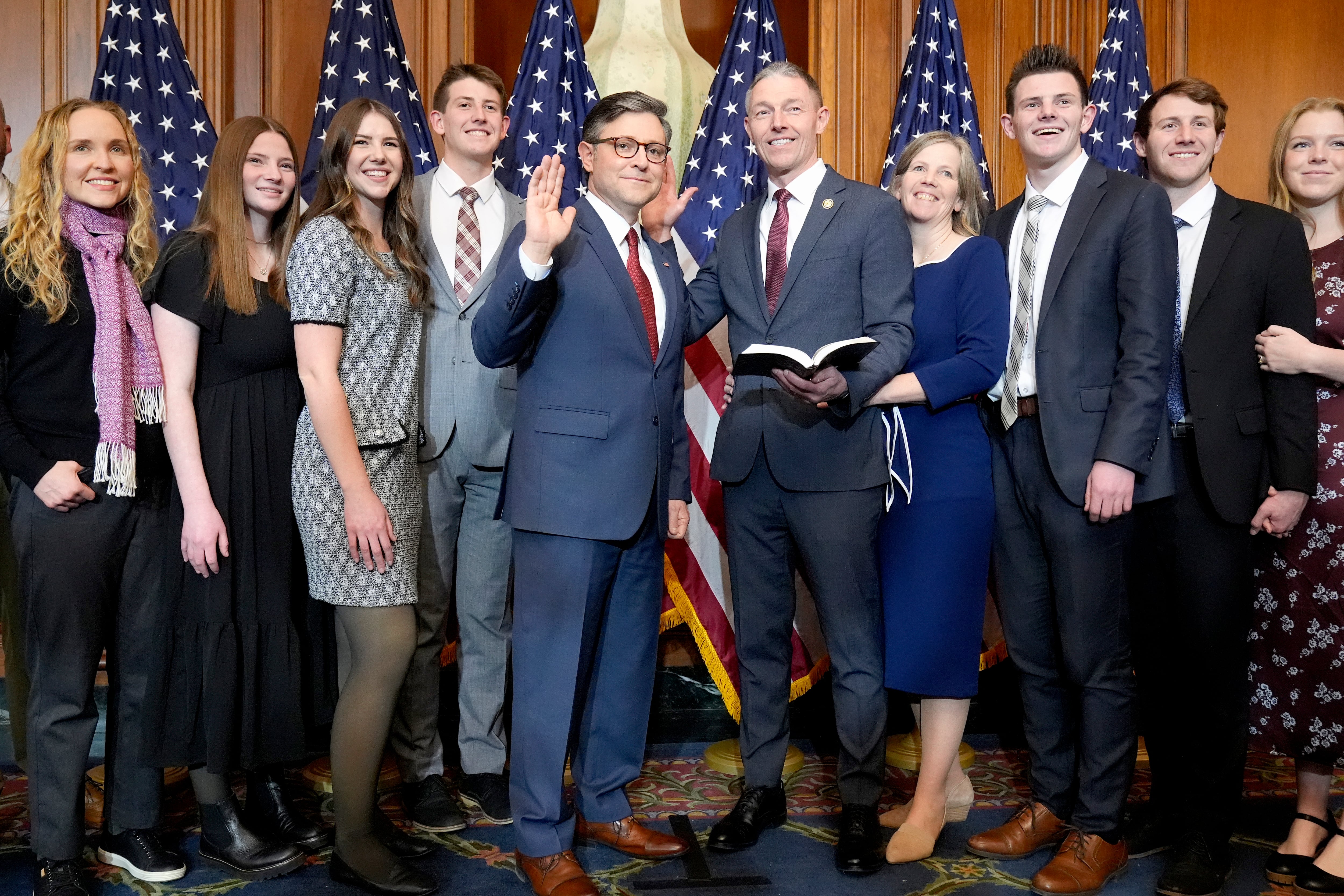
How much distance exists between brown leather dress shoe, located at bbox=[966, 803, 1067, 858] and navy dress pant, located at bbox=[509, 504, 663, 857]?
1.01 meters

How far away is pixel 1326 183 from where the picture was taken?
287cm

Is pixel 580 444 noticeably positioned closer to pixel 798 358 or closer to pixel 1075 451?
pixel 798 358

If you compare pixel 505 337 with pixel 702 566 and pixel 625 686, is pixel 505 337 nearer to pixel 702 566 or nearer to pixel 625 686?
pixel 625 686

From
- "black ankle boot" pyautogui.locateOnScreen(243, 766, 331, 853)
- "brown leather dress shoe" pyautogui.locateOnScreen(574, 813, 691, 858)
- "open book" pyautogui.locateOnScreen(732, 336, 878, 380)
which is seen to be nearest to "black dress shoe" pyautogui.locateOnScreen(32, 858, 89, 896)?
"black ankle boot" pyautogui.locateOnScreen(243, 766, 331, 853)

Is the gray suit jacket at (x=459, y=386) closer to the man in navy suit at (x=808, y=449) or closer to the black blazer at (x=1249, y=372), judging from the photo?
the man in navy suit at (x=808, y=449)

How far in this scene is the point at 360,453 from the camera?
245 centimetres

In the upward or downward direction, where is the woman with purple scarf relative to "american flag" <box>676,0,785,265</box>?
downward

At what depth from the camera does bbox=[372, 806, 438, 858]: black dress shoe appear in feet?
9.06

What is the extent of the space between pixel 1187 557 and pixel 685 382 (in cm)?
169

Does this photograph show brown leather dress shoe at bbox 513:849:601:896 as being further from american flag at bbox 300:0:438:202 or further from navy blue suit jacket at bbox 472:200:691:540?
american flag at bbox 300:0:438:202

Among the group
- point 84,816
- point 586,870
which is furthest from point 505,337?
point 84,816

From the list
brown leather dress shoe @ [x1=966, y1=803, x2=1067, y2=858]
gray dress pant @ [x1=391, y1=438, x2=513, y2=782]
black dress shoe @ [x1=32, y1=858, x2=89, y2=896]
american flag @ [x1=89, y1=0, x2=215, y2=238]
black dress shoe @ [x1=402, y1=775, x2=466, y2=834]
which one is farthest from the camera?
american flag @ [x1=89, y1=0, x2=215, y2=238]

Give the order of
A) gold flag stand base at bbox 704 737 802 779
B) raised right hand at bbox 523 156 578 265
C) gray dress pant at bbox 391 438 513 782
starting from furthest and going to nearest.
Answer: gold flag stand base at bbox 704 737 802 779 → gray dress pant at bbox 391 438 513 782 → raised right hand at bbox 523 156 578 265

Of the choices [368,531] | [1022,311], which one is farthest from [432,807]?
[1022,311]
